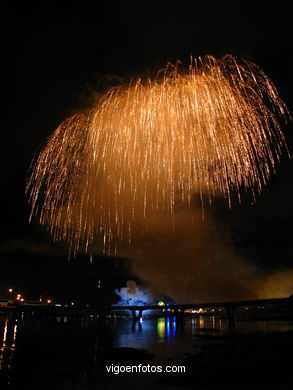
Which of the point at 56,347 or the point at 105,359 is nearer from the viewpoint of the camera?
the point at 105,359

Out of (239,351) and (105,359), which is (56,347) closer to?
(105,359)

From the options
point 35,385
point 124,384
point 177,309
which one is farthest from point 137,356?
point 177,309

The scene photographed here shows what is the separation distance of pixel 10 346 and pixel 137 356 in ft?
62.5

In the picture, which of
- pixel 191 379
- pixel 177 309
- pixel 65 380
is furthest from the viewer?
pixel 177 309

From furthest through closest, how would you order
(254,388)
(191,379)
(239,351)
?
(239,351)
(191,379)
(254,388)

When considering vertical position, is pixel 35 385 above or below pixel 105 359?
below

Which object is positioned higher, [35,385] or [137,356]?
[137,356]

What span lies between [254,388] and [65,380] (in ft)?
44.3

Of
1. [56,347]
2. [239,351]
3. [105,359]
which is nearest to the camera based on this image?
[105,359]

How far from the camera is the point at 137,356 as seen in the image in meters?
32.1

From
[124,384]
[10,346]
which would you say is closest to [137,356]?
[124,384]

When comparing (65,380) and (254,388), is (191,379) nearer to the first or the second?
(254,388)

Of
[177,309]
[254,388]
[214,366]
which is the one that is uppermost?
[177,309]

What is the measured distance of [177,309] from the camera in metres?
104
